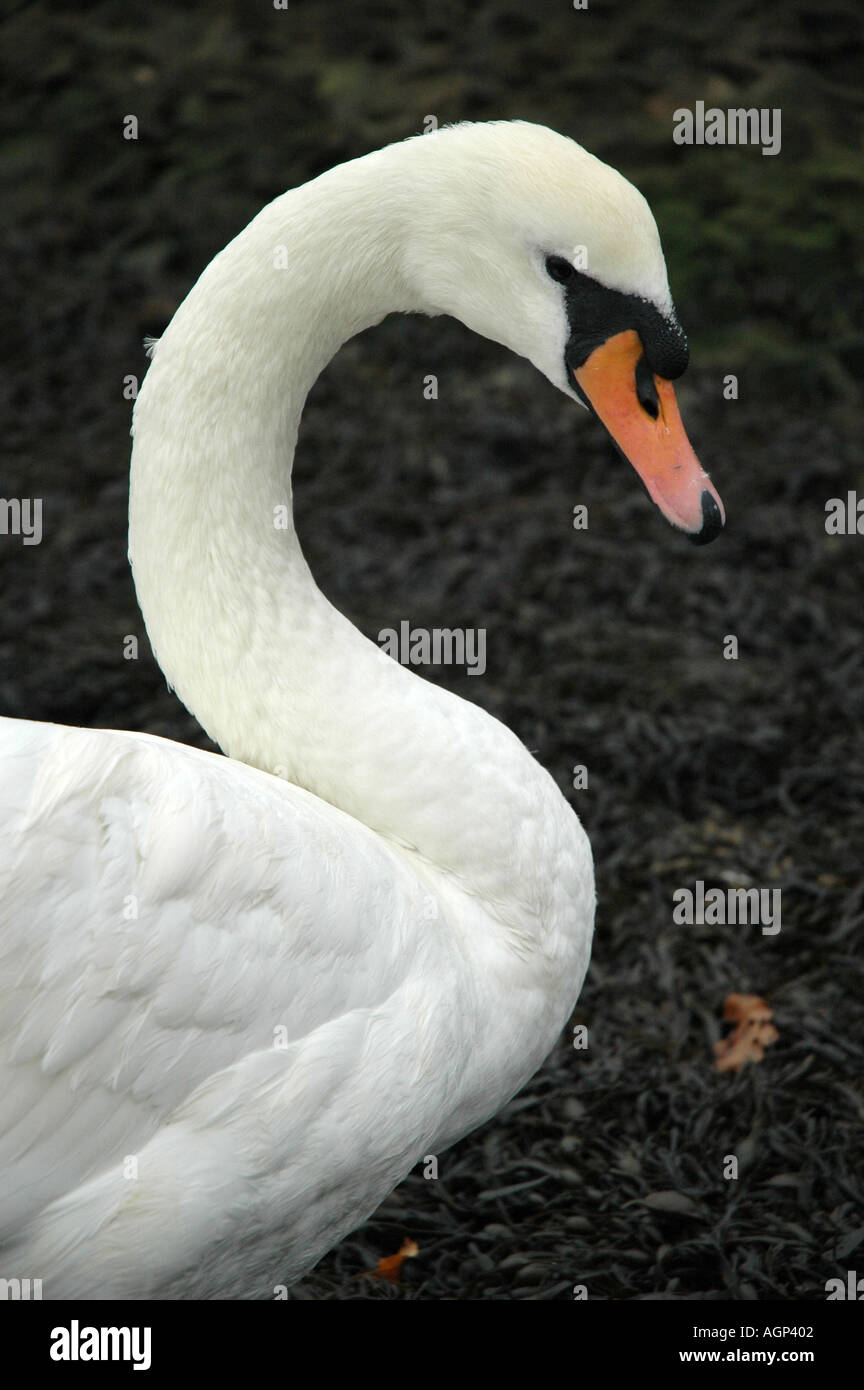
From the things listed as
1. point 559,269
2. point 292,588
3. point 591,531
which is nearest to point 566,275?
point 559,269

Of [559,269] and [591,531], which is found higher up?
[591,531]

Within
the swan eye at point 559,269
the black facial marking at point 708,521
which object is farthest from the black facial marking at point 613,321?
the black facial marking at point 708,521

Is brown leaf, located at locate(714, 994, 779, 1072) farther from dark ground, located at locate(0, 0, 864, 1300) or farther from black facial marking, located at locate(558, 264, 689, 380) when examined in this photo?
black facial marking, located at locate(558, 264, 689, 380)

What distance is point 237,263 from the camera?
2504 millimetres

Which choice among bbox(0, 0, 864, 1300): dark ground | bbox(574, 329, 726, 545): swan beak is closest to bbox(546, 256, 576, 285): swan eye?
bbox(574, 329, 726, 545): swan beak

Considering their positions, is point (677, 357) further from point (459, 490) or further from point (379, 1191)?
point (459, 490)

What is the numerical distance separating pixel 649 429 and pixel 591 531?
304 cm

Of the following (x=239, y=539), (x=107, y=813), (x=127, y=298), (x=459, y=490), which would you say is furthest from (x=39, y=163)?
(x=107, y=813)

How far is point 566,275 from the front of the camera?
2457 mm

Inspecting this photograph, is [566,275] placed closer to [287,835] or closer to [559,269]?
[559,269]

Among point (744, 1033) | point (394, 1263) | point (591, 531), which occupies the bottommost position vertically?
point (394, 1263)

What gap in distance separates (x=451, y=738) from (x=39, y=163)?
18.1ft

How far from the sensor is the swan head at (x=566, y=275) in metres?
2.38
